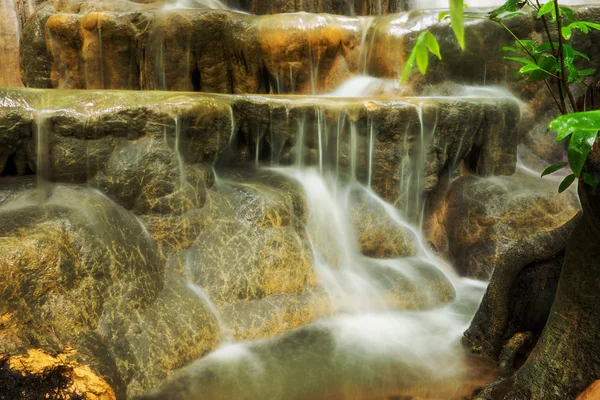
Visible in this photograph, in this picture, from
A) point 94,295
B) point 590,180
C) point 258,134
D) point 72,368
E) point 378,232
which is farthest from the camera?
point 378,232

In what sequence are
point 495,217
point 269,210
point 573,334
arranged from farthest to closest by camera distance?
point 495,217
point 269,210
point 573,334

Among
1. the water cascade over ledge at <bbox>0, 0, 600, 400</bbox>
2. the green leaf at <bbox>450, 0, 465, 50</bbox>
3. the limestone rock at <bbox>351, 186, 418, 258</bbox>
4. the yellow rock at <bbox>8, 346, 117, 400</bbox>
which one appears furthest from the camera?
the limestone rock at <bbox>351, 186, 418, 258</bbox>

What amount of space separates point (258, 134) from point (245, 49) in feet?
10.6

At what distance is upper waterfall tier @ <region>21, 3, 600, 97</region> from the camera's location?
27.0 feet

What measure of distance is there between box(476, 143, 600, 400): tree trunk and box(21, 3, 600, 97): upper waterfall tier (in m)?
5.87

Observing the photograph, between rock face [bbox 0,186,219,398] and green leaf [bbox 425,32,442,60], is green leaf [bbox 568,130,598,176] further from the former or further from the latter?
rock face [bbox 0,186,219,398]

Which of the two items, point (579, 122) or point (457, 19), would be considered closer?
point (457, 19)

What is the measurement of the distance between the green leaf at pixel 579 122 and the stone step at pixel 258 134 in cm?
410

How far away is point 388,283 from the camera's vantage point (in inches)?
215

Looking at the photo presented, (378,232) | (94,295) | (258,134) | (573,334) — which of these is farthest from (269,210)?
(573,334)

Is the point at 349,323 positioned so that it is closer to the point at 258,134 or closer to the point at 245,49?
the point at 258,134

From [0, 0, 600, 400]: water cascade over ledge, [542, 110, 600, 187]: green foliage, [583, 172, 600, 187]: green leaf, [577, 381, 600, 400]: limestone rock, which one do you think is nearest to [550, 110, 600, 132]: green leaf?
[542, 110, 600, 187]: green foliage

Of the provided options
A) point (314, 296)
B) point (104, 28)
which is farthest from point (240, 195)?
point (104, 28)

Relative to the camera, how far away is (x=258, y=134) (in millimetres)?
6004
